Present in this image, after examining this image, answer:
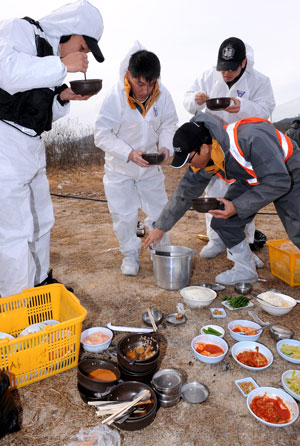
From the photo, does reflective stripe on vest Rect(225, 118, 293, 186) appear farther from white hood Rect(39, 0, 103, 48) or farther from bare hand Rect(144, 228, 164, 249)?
white hood Rect(39, 0, 103, 48)

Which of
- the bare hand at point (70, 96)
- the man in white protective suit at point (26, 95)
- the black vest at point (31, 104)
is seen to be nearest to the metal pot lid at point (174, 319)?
the man in white protective suit at point (26, 95)

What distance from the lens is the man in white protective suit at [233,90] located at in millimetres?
3291

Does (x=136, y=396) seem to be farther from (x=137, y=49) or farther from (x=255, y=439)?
(x=137, y=49)

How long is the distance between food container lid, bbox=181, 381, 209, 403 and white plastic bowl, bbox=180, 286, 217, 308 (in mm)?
847

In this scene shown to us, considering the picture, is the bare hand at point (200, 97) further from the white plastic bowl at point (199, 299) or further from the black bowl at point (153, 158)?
the white plastic bowl at point (199, 299)

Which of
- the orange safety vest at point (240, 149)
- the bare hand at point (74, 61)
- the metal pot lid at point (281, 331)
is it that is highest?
the bare hand at point (74, 61)

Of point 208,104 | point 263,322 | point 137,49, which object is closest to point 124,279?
point 263,322

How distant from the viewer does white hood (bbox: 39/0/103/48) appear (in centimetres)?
233

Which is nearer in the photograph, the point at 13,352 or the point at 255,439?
the point at 255,439

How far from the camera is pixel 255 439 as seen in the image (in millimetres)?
1603

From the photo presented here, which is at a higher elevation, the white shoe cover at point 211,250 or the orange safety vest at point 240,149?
the orange safety vest at point 240,149

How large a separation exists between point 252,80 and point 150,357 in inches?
119

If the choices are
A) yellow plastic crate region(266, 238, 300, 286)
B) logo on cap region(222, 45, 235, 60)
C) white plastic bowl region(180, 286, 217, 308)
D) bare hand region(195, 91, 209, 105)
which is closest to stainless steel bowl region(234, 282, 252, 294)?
white plastic bowl region(180, 286, 217, 308)

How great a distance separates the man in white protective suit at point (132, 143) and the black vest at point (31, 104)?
36.7 inches
